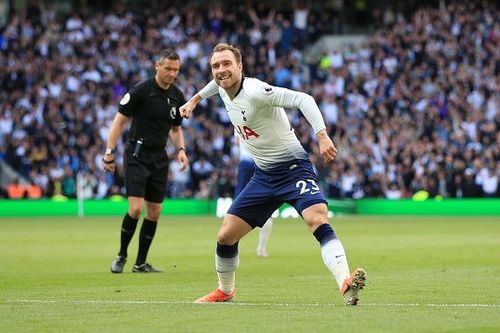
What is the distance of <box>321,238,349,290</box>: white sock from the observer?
10578 mm

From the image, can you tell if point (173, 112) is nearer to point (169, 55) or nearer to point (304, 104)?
point (169, 55)

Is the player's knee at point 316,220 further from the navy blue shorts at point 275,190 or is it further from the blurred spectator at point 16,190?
the blurred spectator at point 16,190

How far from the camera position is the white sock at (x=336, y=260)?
34.7 ft

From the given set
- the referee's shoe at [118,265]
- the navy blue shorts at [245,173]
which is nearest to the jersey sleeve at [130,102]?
the referee's shoe at [118,265]

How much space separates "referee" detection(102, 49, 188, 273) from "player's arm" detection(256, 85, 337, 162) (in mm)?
4968

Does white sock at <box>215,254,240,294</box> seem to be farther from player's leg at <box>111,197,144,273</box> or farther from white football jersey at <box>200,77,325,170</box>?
player's leg at <box>111,197,144,273</box>

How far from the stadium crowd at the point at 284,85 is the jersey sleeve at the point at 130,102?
21022mm

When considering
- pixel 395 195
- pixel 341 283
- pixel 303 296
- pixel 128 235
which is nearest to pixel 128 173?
pixel 128 235

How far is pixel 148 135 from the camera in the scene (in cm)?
1577

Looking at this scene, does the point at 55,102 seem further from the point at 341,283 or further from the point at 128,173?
the point at 341,283

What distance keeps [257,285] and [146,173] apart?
293 cm

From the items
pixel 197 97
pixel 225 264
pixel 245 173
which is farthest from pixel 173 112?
pixel 225 264

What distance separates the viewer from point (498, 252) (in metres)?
19.1

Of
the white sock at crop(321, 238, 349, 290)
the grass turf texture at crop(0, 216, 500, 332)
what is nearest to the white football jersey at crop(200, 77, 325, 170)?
the white sock at crop(321, 238, 349, 290)
